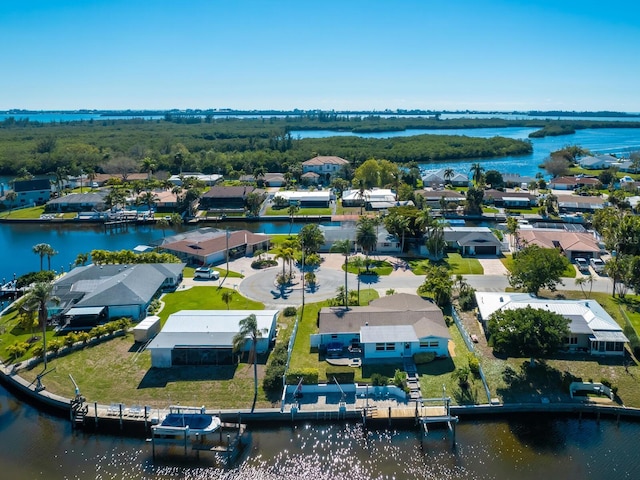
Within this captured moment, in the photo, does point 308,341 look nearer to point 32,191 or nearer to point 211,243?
point 211,243

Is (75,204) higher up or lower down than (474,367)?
higher up

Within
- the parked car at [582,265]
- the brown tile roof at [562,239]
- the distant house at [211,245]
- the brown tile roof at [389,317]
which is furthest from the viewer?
the brown tile roof at [562,239]

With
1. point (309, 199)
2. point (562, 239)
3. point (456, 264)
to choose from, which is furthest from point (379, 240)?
point (309, 199)

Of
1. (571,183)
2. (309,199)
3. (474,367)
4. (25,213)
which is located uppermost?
(571,183)

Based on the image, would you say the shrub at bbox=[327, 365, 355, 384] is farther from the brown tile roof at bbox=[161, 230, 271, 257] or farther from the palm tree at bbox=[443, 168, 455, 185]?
the palm tree at bbox=[443, 168, 455, 185]

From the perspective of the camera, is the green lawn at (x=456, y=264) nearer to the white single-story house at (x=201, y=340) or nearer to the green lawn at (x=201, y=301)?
the green lawn at (x=201, y=301)

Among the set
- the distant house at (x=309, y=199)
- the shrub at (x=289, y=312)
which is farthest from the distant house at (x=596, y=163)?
the shrub at (x=289, y=312)

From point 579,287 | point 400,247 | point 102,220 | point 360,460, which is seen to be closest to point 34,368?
point 360,460
